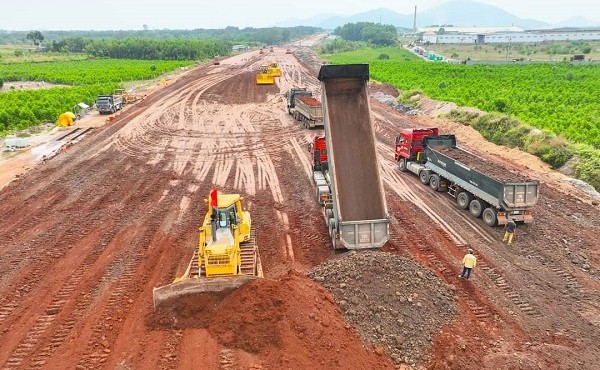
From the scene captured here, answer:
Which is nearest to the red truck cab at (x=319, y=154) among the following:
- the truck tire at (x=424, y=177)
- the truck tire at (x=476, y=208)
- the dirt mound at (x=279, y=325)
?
the truck tire at (x=424, y=177)

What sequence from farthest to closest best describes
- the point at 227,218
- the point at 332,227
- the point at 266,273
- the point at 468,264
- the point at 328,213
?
the point at 328,213 → the point at 332,227 → the point at 266,273 → the point at 468,264 → the point at 227,218

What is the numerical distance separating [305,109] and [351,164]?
17.7 m

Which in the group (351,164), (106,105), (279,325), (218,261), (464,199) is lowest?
(279,325)

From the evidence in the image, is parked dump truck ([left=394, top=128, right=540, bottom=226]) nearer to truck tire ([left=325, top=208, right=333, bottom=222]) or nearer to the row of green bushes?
truck tire ([left=325, top=208, right=333, bottom=222])

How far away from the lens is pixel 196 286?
10.4 m

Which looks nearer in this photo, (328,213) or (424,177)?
(328,213)

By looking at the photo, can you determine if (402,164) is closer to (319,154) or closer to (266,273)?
(319,154)

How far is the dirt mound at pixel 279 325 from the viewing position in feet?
30.6

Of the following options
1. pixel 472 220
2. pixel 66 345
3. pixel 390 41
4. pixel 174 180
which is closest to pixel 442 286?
pixel 472 220

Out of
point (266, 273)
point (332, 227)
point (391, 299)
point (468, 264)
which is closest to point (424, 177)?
point (332, 227)

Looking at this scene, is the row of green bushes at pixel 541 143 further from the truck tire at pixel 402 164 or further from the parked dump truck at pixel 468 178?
the truck tire at pixel 402 164

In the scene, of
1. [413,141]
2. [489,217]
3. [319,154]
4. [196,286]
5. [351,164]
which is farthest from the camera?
[413,141]

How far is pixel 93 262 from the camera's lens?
14.1m

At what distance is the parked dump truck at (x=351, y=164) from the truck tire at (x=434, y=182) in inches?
231
